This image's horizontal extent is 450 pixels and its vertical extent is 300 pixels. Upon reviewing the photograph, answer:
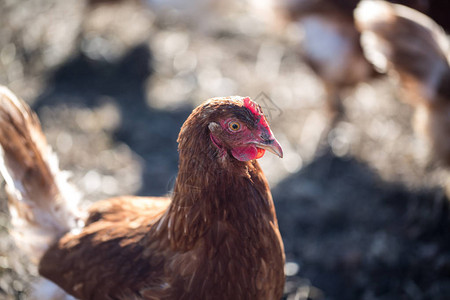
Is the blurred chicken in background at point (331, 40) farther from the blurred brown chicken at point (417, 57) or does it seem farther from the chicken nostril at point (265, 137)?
the chicken nostril at point (265, 137)

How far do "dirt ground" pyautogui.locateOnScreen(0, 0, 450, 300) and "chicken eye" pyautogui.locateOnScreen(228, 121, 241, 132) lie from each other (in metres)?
0.36

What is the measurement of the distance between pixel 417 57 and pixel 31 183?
109 inches

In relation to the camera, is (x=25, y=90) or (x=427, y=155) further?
(x=25, y=90)

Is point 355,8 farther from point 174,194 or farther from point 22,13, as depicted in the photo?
point 22,13

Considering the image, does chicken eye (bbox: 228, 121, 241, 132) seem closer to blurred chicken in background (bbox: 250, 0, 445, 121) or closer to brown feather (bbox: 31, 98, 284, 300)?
brown feather (bbox: 31, 98, 284, 300)

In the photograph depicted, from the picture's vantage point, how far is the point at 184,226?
Answer: 168 centimetres

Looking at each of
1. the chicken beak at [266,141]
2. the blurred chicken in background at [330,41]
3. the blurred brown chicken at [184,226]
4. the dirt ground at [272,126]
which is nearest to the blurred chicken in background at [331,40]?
the blurred chicken in background at [330,41]

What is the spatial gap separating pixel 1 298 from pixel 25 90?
99.1 inches

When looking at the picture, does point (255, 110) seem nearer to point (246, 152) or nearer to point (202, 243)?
point (246, 152)

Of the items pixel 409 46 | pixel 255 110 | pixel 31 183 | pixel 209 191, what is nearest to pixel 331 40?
pixel 409 46

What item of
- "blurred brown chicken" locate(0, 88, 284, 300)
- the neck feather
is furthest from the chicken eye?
A: the neck feather

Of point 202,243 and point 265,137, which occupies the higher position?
point 265,137

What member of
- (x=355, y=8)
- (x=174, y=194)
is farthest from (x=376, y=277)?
(x=355, y=8)

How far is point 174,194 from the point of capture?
1730 millimetres
